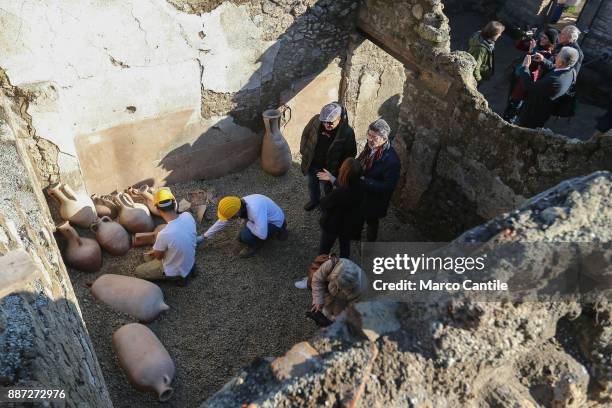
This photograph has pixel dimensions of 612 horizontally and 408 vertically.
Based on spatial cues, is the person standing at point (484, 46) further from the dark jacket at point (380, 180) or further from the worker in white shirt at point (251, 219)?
the worker in white shirt at point (251, 219)

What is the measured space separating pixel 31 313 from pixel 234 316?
8.14 ft

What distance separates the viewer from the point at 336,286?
376 centimetres

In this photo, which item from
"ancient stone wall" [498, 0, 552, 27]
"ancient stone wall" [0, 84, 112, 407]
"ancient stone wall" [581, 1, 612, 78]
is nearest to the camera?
"ancient stone wall" [0, 84, 112, 407]

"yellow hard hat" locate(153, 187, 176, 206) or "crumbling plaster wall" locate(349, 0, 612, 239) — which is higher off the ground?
"crumbling plaster wall" locate(349, 0, 612, 239)

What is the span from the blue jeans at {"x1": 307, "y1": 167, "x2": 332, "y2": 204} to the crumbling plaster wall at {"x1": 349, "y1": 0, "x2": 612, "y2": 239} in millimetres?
880

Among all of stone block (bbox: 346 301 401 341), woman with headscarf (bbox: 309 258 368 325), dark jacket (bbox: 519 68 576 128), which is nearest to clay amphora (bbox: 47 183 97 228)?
woman with headscarf (bbox: 309 258 368 325)

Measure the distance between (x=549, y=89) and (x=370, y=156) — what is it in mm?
2529

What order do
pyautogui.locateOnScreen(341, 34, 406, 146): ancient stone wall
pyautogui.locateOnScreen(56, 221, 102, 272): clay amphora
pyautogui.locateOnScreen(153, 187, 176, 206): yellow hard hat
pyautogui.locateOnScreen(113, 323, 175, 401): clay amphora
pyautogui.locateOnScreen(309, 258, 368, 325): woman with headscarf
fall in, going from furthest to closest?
pyautogui.locateOnScreen(341, 34, 406, 146): ancient stone wall < pyautogui.locateOnScreen(153, 187, 176, 206): yellow hard hat < pyautogui.locateOnScreen(56, 221, 102, 272): clay amphora < pyautogui.locateOnScreen(113, 323, 175, 401): clay amphora < pyautogui.locateOnScreen(309, 258, 368, 325): woman with headscarf

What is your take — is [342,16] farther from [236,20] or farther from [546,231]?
[546,231]

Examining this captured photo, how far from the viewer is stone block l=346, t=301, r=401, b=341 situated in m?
2.46

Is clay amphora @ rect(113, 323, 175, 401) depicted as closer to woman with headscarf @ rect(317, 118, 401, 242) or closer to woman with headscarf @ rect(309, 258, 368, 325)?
woman with headscarf @ rect(309, 258, 368, 325)

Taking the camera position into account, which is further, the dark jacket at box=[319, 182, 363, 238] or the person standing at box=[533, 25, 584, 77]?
the person standing at box=[533, 25, 584, 77]

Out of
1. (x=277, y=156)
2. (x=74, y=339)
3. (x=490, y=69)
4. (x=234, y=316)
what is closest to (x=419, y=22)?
(x=490, y=69)

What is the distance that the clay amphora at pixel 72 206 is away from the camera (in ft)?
16.9
